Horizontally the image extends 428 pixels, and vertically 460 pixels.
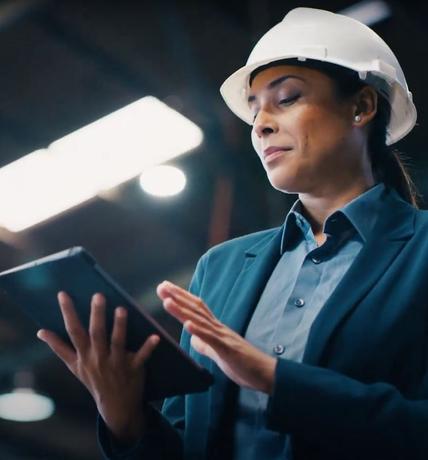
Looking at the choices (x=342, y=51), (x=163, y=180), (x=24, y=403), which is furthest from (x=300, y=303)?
(x=24, y=403)

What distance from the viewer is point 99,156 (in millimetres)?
3457

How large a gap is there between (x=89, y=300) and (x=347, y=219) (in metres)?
0.45

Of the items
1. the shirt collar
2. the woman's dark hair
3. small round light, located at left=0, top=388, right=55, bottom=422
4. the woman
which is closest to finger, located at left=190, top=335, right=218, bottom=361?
the woman

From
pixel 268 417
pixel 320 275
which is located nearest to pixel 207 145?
pixel 320 275

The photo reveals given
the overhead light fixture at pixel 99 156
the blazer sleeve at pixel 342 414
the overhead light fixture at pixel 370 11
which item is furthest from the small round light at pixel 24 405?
the blazer sleeve at pixel 342 414

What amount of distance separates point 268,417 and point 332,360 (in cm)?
15

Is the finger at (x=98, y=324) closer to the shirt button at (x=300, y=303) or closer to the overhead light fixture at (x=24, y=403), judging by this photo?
the shirt button at (x=300, y=303)

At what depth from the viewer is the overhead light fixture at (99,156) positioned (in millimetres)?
3322

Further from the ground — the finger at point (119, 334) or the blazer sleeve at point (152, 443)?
the finger at point (119, 334)

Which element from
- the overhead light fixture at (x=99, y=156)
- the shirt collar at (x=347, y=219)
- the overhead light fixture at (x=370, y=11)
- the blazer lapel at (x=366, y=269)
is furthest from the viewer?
the overhead light fixture at (x=99, y=156)

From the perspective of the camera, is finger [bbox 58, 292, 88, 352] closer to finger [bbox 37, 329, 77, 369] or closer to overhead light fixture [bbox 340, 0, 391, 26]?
finger [bbox 37, 329, 77, 369]

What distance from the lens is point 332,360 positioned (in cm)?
121

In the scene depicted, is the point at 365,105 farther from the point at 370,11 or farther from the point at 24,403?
the point at 24,403

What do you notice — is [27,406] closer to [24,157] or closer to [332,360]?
[24,157]
